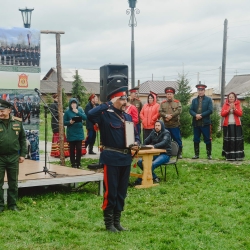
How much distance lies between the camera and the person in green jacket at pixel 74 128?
11195 mm

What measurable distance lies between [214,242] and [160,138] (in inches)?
174

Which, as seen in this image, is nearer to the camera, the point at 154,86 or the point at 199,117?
the point at 199,117

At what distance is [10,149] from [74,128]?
12.9ft

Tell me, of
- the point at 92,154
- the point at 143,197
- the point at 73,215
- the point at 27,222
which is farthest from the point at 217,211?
the point at 92,154

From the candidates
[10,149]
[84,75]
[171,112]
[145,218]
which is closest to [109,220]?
[145,218]

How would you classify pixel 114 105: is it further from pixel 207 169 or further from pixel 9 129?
pixel 207 169

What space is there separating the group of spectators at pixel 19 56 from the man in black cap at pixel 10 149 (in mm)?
3752

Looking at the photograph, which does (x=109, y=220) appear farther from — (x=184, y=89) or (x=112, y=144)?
(x=184, y=89)

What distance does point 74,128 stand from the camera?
11.2 m

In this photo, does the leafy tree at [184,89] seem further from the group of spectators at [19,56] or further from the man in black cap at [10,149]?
the man in black cap at [10,149]

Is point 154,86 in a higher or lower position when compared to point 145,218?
higher

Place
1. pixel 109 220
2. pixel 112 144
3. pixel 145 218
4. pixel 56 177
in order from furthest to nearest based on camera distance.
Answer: pixel 56 177 < pixel 145 218 < pixel 109 220 < pixel 112 144

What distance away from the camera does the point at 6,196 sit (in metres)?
7.85

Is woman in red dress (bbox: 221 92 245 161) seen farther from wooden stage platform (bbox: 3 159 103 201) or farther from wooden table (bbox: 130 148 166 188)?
wooden stage platform (bbox: 3 159 103 201)
